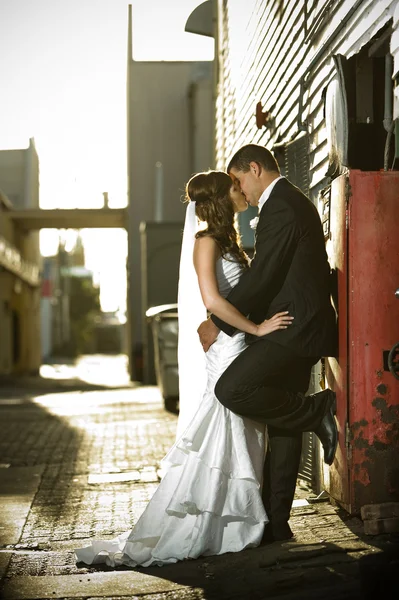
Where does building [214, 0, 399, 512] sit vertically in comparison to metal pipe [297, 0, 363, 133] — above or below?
below

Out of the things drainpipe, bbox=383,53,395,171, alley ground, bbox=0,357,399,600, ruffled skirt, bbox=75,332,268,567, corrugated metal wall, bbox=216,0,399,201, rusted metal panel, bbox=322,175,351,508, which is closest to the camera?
alley ground, bbox=0,357,399,600

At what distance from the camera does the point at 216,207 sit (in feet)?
15.5

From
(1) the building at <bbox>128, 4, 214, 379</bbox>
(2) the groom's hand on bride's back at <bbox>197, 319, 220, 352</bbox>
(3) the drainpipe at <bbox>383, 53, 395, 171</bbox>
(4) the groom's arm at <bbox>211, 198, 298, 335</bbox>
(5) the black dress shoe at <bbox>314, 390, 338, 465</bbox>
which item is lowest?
(5) the black dress shoe at <bbox>314, 390, 338, 465</bbox>

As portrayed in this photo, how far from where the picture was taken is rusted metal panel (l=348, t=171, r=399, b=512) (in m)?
4.82

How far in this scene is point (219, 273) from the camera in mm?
4754

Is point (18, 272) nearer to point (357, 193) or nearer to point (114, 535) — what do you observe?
point (114, 535)

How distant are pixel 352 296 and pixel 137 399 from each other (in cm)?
1222

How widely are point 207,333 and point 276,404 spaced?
532 millimetres

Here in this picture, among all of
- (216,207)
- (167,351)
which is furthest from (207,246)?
(167,351)

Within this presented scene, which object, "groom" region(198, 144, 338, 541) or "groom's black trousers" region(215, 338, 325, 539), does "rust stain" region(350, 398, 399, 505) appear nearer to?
"groom" region(198, 144, 338, 541)

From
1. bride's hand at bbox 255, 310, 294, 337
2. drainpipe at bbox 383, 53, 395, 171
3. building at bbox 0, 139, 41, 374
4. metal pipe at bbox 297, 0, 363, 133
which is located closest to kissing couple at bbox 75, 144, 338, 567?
bride's hand at bbox 255, 310, 294, 337

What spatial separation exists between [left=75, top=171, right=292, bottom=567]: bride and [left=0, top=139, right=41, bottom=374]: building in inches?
994

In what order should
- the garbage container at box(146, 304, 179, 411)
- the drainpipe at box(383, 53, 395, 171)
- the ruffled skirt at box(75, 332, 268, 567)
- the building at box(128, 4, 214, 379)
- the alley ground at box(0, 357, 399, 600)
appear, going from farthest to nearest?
the building at box(128, 4, 214, 379), the garbage container at box(146, 304, 179, 411), the drainpipe at box(383, 53, 395, 171), the ruffled skirt at box(75, 332, 268, 567), the alley ground at box(0, 357, 399, 600)

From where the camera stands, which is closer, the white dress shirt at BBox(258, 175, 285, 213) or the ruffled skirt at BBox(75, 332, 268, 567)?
the ruffled skirt at BBox(75, 332, 268, 567)
